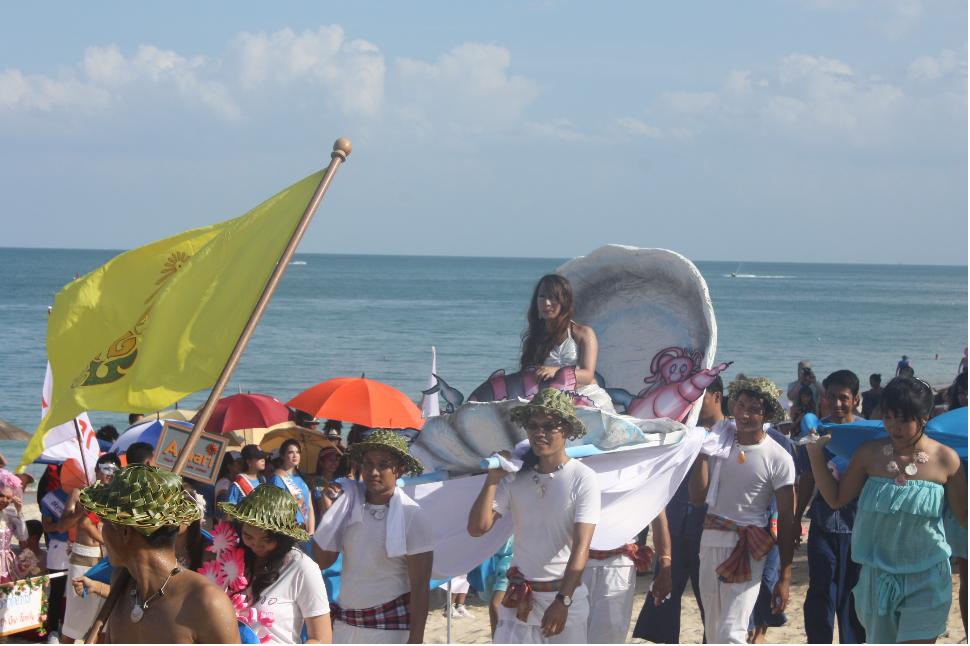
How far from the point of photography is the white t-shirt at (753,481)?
6.75m

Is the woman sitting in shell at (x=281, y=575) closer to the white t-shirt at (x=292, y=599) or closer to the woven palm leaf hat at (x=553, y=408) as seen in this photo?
the white t-shirt at (x=292, y=599)

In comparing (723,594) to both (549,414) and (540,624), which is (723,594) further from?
(549,414)

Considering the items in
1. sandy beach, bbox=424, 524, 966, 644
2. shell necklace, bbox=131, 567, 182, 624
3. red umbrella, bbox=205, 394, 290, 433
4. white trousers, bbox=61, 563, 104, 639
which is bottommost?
sandy beach, bbox=424, 524, 966, 644

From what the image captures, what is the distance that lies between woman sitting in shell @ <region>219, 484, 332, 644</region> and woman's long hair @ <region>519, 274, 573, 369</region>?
2488mm

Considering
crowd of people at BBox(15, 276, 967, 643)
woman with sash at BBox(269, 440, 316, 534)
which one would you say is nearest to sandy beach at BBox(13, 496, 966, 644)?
crowd of people at BBox(15, 276, 967, 643)

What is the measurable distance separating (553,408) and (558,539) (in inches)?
23.8

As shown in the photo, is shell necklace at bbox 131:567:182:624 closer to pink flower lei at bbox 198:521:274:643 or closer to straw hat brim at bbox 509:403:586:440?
pink flower lei at bbox 198:521:274:643

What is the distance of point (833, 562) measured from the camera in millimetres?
7105

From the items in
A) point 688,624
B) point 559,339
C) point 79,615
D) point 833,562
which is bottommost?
point 688,624

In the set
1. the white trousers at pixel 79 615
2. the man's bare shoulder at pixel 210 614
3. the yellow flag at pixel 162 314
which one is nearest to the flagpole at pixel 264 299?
the yellow flag at pixel 162 314

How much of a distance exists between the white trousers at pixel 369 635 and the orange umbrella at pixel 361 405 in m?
5.64

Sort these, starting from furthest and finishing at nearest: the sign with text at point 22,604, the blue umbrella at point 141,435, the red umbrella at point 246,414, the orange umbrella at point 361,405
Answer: the red umbrella at point 246,414
the orange umbrella at point 361,405
the blue umbrella at point 141,435
the sign with text at point 22,604

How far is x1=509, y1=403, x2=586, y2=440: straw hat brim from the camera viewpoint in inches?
227

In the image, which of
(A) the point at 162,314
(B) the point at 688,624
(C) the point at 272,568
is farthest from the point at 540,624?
(B) the point at 688,624
